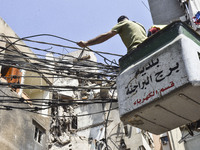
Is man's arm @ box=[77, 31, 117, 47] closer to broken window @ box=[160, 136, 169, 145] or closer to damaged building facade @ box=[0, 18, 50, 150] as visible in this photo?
damaged building facade @ box=[0, 18, 50, 150]

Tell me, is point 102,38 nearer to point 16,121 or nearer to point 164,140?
point 16,121

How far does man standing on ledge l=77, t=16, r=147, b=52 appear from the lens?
6641mm

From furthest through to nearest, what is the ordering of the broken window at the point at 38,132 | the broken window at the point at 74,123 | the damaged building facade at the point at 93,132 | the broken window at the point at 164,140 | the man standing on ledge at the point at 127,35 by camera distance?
1. the broken window at the point at 74,123
2. the broken window at the point at 164,140
3. the damaged building facade at the point at 93,132
4. the broken window at the point at 38,132
5. the man standing on ledge at the point at 127,35

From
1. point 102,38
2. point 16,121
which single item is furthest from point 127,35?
point 16,121

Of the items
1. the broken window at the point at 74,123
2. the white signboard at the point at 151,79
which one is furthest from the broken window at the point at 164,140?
the white signboard at the point at 151,79

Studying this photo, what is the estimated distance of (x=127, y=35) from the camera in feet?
22.2

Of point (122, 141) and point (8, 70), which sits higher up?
point (8, 70)

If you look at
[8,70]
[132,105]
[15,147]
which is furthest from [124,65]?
[8,70]

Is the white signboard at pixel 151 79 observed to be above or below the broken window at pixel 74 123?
below

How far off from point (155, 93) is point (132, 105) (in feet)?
1.61

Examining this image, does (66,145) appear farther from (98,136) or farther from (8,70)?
(8,70)

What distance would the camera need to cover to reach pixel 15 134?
39.3 feet

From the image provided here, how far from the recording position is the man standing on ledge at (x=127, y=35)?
6641 millimetres

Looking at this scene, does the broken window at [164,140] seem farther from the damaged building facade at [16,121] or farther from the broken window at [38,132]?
the broken window at [38,132]
